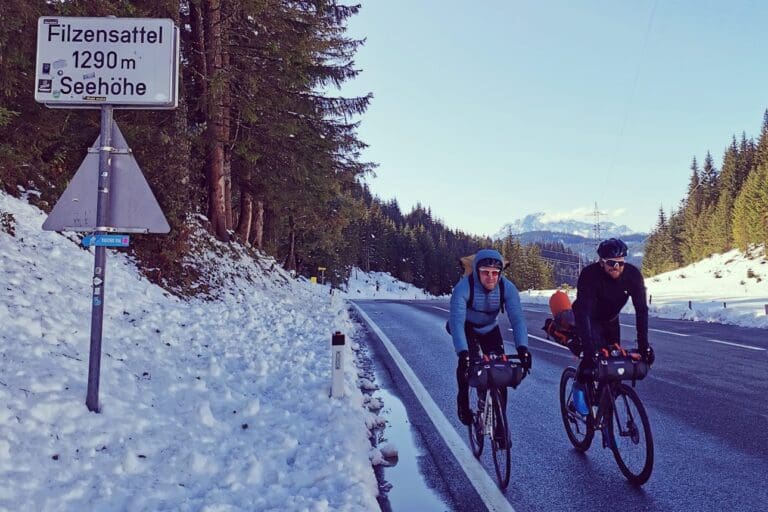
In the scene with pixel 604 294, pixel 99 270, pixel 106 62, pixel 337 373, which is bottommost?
pixel 337 373

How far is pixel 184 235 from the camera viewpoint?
12188mm

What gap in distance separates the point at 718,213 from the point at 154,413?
90911 millimetres

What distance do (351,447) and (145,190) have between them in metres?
2.91

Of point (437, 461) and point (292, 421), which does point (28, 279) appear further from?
point (437, 461)

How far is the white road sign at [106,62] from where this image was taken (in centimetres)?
415

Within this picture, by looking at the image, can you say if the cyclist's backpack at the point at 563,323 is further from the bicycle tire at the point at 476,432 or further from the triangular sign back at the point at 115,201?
the triangular sign back at the point at 115,201

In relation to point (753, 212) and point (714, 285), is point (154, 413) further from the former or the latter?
point (753, 212)

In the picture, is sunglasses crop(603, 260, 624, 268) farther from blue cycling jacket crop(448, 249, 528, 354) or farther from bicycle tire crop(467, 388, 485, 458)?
bicycle tire crop(467, 388, 485, 458)

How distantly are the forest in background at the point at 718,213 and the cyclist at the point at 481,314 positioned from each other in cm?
6868

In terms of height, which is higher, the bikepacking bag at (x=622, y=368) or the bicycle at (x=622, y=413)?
the bikepacking bag at (x=622, y=368)

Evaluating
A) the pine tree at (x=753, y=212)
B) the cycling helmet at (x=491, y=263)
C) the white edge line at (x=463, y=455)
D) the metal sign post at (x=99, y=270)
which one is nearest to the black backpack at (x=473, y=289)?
the cycling helmet at (x=491, y=263)

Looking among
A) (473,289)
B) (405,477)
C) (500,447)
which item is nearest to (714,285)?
(473,289)

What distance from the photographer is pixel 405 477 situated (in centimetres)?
416

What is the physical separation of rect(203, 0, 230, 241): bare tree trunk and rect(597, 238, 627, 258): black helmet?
38.3 ft
